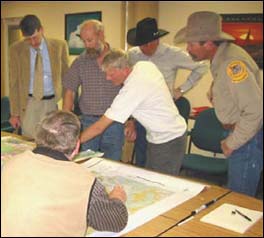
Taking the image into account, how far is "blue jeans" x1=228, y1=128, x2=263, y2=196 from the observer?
1999 mm

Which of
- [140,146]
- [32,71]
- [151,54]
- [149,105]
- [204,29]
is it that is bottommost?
[140,146]

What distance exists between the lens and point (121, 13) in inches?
174

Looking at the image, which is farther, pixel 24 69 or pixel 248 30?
pixel 248 30

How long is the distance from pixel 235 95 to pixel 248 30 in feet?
7.22

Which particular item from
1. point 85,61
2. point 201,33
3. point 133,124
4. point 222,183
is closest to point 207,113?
point 222,183

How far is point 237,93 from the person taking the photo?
1890 mm

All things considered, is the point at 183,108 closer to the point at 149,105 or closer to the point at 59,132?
the point at 149,105

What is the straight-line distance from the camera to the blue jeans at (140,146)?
284 cm


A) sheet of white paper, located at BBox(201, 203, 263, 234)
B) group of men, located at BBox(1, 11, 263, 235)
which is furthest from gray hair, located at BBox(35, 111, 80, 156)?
sheet of white paper, located at BBox(201, 203, 263, 234)

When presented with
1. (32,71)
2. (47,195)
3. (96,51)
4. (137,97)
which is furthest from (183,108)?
(47,195)

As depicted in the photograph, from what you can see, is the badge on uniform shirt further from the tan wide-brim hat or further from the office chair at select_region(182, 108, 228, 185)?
the office chair at select_region(182, 108, 228, 185)

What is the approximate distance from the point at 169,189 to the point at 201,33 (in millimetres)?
844

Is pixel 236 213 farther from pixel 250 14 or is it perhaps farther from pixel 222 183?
pixel 250 14

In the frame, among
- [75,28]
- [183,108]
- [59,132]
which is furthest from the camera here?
[75,28]
